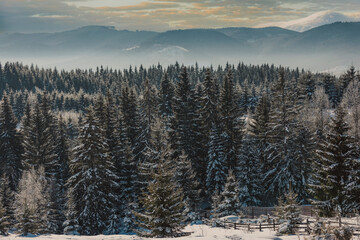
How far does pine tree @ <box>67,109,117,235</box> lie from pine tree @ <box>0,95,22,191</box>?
2301cm

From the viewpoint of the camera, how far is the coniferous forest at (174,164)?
2603 cm

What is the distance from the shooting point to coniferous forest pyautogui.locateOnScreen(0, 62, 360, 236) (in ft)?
85.4

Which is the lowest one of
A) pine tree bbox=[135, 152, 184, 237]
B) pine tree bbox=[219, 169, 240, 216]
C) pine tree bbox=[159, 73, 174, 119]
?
pine tree bbox=[219, 169, 240, 216]

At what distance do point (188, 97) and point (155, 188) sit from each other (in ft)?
84.4

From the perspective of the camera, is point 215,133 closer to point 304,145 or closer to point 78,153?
point 304,145

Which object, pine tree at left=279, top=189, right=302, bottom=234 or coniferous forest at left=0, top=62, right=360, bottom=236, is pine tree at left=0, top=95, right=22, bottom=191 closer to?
coniferous forest at left=0, top=62, right=360, bottom=236

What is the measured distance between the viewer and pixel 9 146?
56125 mm

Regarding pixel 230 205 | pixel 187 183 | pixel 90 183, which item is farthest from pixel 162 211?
pixel 90 183

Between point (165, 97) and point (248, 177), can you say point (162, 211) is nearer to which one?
point (248, 177)

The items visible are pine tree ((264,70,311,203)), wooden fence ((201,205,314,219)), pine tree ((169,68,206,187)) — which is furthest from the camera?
pine tree ((169,68,206,187))

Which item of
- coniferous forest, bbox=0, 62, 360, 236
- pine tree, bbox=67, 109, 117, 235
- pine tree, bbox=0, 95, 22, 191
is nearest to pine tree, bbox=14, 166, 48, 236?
coniferous forest, bbox=0, 62, 360, 236

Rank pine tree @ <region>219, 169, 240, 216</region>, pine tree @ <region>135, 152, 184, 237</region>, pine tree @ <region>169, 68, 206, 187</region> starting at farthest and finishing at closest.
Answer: pine tree @ <region>169, 68, 206, 187</region>
pine tree @ <region>219, 169, 240, 216</region>
pine tree @ <region>135, 152, 184, 237</region>

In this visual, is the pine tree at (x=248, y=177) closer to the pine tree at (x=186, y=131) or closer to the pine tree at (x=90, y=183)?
the pine tree at (x=186, y=131)

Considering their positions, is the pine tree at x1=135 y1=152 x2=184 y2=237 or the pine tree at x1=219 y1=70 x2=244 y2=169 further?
the pine tree at x1=219 y1=70 x2=244 y2=169
